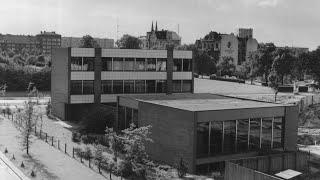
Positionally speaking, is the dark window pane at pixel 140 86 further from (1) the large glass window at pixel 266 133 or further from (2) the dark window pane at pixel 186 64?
(1) the large glass window at pixel 266 133

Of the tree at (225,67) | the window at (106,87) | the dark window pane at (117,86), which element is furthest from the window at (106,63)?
the tree at (225,67)

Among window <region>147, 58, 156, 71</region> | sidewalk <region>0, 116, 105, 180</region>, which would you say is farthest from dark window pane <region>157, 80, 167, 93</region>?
sidewalk <region>0, 116, 105, 180</region>

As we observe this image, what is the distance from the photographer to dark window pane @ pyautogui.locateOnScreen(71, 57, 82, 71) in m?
61.4

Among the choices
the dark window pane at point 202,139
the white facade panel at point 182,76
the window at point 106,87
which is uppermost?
the white facade panel at point 182,76

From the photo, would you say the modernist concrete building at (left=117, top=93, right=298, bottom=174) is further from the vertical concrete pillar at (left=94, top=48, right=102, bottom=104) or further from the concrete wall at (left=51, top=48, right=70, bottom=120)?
the concrete wall at (left=51, top=48, right=70, bottom=120)

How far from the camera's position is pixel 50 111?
70.1m

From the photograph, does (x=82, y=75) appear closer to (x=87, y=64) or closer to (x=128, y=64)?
(x=87, y=64)

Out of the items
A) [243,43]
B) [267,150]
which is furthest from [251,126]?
[243,43]

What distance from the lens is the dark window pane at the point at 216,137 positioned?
126 ft

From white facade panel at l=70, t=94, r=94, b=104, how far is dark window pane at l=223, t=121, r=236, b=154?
27377 mm

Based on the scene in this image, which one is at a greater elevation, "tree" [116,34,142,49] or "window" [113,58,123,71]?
"tree" [116,34,142,49]

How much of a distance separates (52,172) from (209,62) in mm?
100241

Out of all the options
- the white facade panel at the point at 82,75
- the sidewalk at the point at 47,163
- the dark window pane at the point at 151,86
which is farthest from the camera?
the dark window pane at the point at 151,86

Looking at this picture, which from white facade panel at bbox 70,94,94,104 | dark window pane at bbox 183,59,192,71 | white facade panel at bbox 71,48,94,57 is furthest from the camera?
dark window pane at bbox 183,59,192,71
